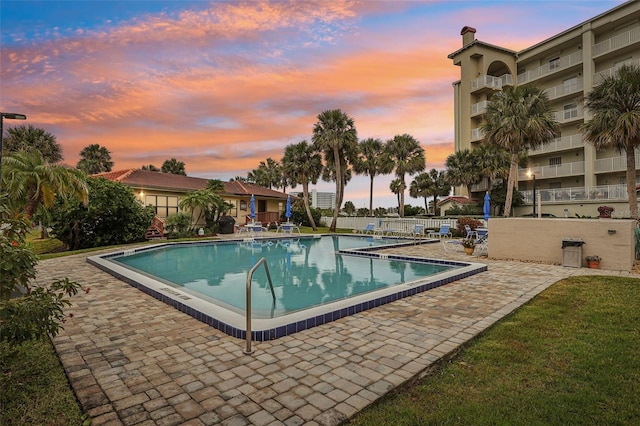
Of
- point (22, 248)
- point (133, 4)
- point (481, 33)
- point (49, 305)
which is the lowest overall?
point (49, 305)

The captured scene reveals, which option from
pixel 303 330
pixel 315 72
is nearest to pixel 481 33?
pixel 315 72

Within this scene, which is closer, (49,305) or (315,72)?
(49,305)

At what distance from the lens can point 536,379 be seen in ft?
9.98

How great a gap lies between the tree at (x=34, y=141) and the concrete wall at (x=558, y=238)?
2857 centimetres

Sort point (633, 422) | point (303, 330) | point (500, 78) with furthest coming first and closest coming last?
1. point (500, 78)
2. point (303, 330)
3. point (633, 422)

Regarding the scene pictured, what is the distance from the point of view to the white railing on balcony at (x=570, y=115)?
26.7 m

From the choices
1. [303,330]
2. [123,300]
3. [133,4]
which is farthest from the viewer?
[133,4]

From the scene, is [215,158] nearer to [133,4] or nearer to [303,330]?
[133,4]

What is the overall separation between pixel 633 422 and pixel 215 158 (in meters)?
30.0

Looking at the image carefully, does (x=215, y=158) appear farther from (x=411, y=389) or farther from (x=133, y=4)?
(x=411, y=389)

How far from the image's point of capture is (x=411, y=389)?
9.63 ft

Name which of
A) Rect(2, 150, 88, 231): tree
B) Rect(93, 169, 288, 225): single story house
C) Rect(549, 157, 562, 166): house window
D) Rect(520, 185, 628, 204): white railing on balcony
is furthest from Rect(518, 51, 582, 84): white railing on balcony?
Rect(2, 150, 88, 231): tree

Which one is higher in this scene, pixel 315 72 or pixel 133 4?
pixel 315 72

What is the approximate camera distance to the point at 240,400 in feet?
8.82
